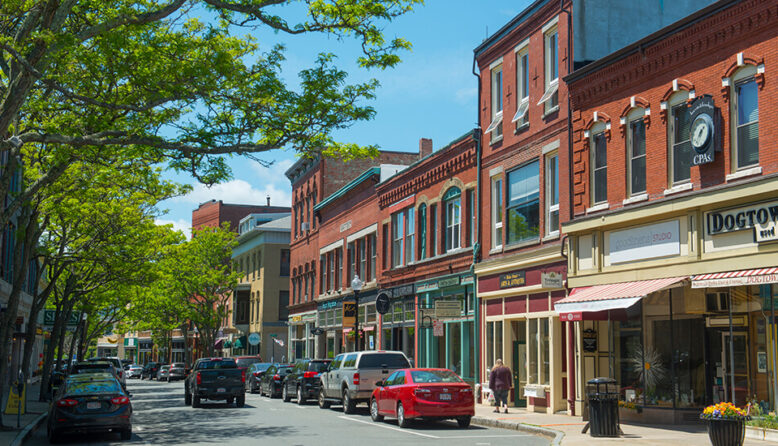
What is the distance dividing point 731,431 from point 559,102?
13.0m

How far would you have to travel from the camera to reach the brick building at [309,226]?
171 ft

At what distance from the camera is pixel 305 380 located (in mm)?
31656

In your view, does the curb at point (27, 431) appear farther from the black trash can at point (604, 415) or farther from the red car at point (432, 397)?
the black trash can at point (604, 415)

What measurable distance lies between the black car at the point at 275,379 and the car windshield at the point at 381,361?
1131 centimetres

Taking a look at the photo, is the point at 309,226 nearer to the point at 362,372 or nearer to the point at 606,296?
the point at 362,372

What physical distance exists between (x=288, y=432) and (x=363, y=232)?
24.3 meters

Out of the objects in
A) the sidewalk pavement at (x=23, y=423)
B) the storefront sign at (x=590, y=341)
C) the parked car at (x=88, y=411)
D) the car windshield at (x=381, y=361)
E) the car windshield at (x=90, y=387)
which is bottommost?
the sidewalk pavement at (x=23, y=423)

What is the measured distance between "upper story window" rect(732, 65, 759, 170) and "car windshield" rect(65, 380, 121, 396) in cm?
1431

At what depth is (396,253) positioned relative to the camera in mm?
38344

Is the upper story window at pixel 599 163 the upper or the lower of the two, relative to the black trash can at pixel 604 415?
upper

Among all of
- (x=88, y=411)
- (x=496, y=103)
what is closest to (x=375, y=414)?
(x=88, y=411)

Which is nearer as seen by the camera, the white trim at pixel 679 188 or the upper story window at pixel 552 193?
the white trim at pixel 679 188

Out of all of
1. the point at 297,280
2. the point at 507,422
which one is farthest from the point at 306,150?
the point at 297,280

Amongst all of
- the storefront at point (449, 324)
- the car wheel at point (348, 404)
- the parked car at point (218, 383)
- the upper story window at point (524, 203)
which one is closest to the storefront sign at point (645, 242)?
the upper story window at point (524, 203)
